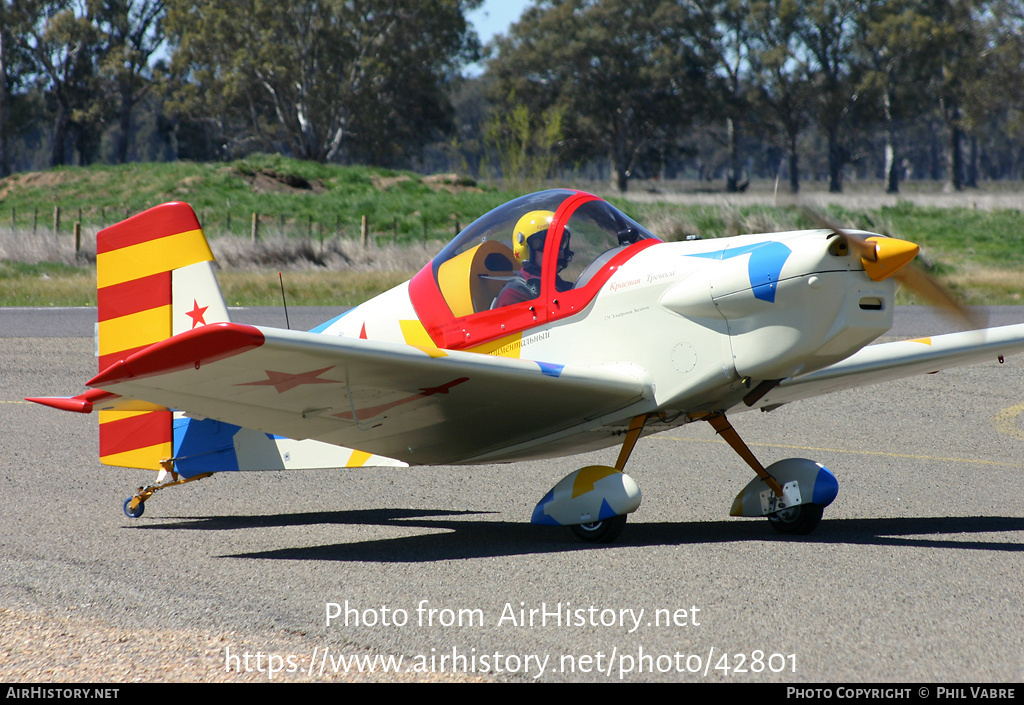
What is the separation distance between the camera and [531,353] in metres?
6.19

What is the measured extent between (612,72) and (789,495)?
6954 centimetres

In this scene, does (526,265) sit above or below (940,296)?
above

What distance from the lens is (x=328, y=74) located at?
61188 mm

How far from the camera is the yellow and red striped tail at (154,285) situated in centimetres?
679

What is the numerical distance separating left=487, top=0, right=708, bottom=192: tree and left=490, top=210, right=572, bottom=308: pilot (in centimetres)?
6588

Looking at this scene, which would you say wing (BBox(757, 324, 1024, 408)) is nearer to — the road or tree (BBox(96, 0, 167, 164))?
the road

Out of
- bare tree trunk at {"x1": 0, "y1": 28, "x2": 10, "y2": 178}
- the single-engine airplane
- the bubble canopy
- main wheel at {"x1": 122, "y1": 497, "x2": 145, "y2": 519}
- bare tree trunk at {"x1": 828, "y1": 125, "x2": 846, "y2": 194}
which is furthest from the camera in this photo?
bare tree trunk at {"x1": 828, "y1": 125, "x2": 846, "y2": 194}

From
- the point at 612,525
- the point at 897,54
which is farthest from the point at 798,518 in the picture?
the point at 897,54

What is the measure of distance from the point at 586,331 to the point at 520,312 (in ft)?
1.60

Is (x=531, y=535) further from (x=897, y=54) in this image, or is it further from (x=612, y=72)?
(x=897, y=54)

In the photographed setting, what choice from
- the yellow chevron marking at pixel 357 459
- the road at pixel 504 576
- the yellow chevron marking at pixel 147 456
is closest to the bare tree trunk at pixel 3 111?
the road at pixel 504 576

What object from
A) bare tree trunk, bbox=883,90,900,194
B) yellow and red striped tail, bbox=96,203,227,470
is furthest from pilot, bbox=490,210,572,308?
bare tree trunk, bbox=883,90,900,194

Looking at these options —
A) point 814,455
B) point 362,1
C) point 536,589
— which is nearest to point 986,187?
point 362,1

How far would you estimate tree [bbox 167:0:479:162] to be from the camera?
59500 mm
